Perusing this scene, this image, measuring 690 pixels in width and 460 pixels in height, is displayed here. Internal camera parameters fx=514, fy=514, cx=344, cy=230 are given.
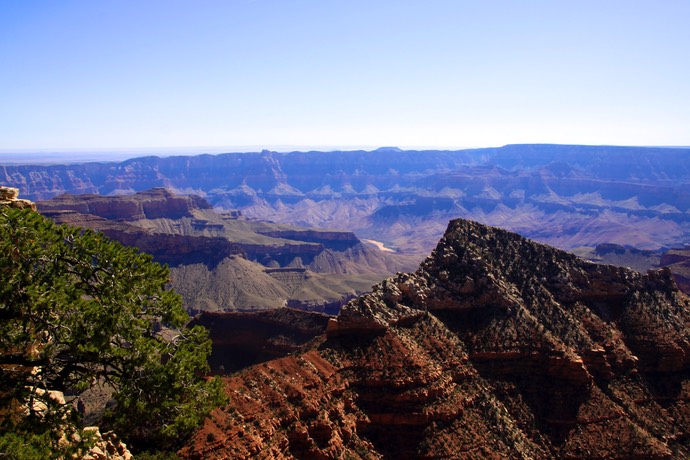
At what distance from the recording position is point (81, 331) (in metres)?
21.0

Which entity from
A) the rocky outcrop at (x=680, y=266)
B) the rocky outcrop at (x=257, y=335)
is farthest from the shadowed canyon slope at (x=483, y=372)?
the rocky outcrop at (x=680, y=266)

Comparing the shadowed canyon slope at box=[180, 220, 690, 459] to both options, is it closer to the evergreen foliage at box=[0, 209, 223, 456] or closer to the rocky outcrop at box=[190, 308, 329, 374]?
the evergreen foliage at box=[0, 209, 223, 456]

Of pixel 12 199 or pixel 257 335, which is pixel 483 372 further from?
pixel 12 199

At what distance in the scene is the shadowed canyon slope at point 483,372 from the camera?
1647 inches

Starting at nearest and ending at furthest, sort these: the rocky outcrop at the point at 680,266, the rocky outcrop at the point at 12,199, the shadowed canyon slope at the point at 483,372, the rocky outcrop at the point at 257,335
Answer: the rocky outcrop at the point at 12,199 → the shadowed canyon slope at the point at 483,372 → the rocky outcrop at the point at 257,335 → the rocky outcrop at the point at 680,266

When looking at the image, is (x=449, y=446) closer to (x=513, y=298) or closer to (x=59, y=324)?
(x=513, y=298)

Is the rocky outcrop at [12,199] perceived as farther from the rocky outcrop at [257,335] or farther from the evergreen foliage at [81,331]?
the rocky outcrop at [257,335]

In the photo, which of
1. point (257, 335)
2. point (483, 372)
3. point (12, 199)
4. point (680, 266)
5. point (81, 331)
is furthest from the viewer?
point (680, 266)

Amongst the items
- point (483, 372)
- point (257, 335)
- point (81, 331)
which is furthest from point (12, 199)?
point (257, 335)

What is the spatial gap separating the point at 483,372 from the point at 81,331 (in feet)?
133

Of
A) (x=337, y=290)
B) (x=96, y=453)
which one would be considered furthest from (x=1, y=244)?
(x=337, y=290)

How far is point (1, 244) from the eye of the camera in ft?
64.5

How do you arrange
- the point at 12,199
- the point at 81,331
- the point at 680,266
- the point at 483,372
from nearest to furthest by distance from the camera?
the point at 81,331, the point at 12,199, the point at 483,372, the point at 680,266

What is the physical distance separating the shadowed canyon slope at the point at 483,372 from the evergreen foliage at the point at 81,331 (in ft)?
38.3
